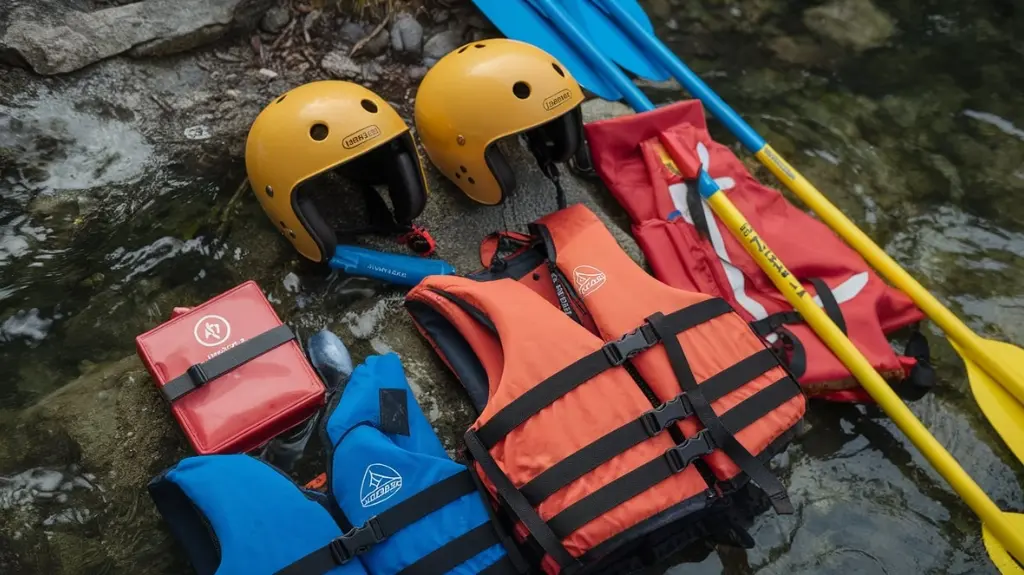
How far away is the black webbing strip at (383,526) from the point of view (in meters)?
2.02

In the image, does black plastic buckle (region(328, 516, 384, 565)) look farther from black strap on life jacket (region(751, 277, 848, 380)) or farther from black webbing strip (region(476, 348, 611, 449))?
black strap on life jacket (region(751, 277, 848, 380))

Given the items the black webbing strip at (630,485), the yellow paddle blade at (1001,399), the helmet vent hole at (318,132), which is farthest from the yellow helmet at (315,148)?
the yellow paddle blade at (1001,399)

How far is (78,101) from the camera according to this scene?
9.67 ft

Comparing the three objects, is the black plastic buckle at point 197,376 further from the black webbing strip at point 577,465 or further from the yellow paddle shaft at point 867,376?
the yellow paddle shaft at point 867,376

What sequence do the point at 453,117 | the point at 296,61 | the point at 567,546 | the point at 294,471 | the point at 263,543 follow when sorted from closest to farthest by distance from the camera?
1. the point at 263,543
2. the point at 567,546
3. the point at 294,471
4. the point at 453,117
5. the point at 296,61

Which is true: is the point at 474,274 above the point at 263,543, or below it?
above

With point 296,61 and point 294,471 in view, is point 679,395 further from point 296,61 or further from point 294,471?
point 296,61

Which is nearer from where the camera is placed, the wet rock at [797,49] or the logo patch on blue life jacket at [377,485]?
the logo patch on blue life jacket at [377,485]

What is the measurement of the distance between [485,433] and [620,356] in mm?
531

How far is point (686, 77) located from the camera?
3520 mm

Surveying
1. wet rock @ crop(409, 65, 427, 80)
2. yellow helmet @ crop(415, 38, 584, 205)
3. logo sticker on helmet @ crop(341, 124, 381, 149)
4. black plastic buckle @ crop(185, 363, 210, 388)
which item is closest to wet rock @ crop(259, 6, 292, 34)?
wet rock @ crop(409, 65, 427, 80)

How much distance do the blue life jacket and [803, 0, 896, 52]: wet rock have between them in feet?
12.1

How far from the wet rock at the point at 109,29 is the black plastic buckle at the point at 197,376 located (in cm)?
161

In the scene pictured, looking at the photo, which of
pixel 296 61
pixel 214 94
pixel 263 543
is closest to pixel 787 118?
pixel 296 61
